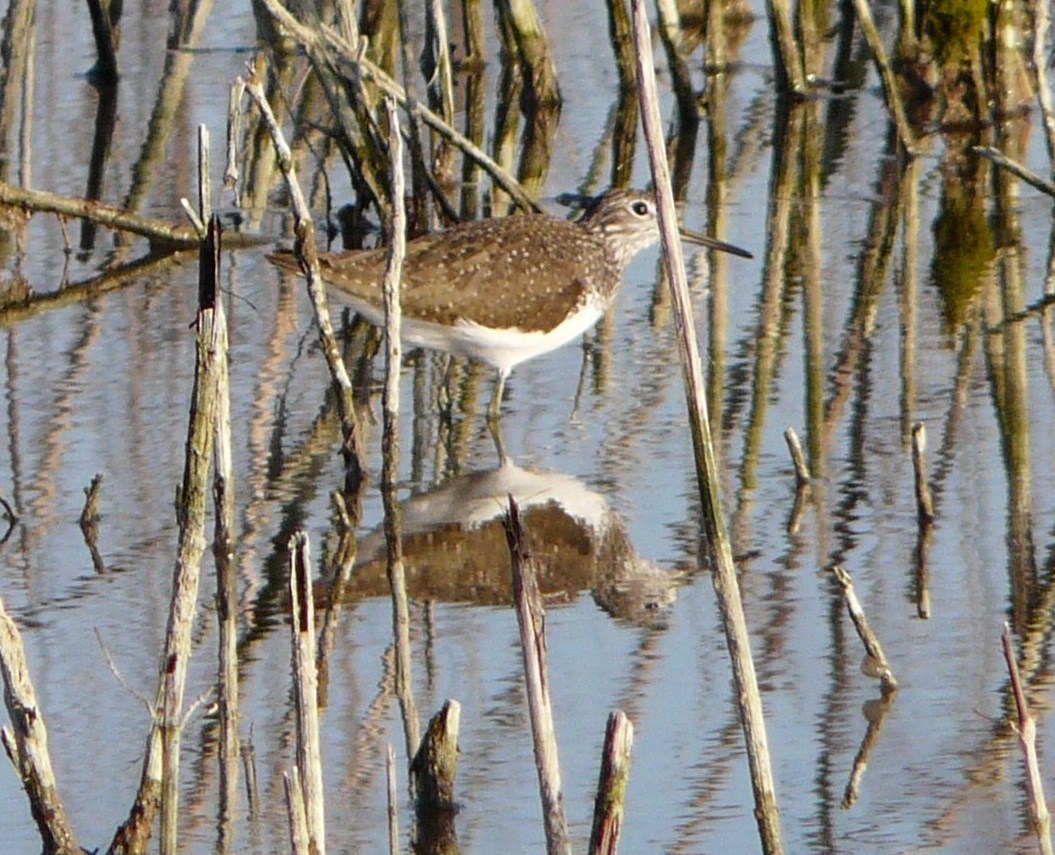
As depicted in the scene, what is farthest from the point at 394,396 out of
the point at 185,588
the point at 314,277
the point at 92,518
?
the point at 185,588

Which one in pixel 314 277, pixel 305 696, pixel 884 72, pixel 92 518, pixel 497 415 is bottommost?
pixel 92 518

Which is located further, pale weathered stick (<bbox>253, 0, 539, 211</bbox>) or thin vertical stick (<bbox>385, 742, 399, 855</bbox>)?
pale weathered stick (<bbox>253, 0, 539, 211</bbox>)

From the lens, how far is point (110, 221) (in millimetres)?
9414

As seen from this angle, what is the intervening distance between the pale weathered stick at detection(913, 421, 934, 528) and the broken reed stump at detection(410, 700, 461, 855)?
2063 millimetres

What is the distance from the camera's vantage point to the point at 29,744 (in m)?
4.12

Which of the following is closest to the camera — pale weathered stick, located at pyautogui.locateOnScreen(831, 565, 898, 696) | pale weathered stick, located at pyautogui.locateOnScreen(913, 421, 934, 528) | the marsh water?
the marsh water

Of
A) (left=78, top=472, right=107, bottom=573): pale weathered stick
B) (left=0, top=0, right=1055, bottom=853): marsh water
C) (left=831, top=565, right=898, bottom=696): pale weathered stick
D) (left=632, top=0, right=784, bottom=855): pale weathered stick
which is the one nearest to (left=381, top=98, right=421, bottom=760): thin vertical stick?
(left=0, top=0, right=1055, bottom=853): marsh water

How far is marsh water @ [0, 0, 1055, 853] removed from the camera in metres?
4.86

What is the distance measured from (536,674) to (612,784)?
234 mm

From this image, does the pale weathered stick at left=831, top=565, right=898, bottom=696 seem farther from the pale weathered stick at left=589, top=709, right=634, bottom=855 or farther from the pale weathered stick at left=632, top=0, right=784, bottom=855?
the pale weathered stick at left=589, top=709, right=634, bottom=855

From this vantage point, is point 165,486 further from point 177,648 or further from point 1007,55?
point 1007,55

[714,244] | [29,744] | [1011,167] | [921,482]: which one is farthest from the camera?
[714,244]

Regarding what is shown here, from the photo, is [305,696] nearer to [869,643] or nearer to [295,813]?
[295,813]

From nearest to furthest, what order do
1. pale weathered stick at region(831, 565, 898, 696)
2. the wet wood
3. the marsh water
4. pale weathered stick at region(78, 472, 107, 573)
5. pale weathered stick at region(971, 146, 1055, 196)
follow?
the marsh water
pale weathered stick at region(831, 565, 898, 696)
pale weathered stick at region(78, 472, 107, 573)
pale weathered stick at region(971, 146, 1055, 196)
the wet wood
